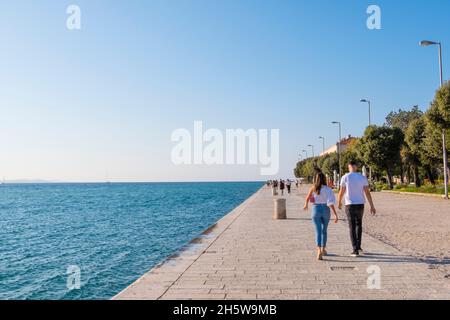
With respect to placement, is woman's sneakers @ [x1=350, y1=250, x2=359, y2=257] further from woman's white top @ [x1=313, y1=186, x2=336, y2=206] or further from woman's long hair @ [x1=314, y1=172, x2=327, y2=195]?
woman's long hair @ [x1=314, y1=172, x2=327, y2=195]

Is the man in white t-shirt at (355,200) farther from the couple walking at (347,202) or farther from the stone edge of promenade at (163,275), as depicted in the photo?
the stone edge of promenade at (163,275)

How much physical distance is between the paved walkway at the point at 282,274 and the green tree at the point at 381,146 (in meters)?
44.1

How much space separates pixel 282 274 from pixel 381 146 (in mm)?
49148

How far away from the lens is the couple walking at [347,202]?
30.6ft

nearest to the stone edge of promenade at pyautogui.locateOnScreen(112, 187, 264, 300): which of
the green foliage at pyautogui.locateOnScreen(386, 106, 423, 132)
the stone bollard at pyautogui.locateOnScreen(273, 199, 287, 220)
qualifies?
the stone bollard at pyautogui.locateOnScreen(273, 199, 287, 220)

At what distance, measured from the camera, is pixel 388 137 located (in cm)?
5347

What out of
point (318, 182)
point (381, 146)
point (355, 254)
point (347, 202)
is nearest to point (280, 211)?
point (355, 254)

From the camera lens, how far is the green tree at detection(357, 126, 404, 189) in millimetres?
53562

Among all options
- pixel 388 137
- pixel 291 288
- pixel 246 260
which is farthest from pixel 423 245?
pixel 388 137

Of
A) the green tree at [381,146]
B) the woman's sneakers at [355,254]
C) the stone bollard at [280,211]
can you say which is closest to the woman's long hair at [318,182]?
the woman's sneakers at [355,254]

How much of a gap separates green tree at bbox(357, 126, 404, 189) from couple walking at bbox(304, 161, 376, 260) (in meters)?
46.4

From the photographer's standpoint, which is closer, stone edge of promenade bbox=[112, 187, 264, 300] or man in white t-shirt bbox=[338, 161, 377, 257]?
stone edge of promenade bbox=[112, 187, 264, 300]

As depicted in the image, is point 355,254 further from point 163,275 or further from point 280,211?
point 280,211
